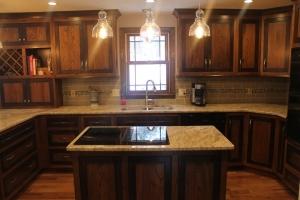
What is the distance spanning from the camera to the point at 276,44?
3537 millimetres

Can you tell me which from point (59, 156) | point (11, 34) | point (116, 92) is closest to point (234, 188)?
point (116, 92)

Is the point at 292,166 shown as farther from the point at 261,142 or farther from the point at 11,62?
the point at 11,62

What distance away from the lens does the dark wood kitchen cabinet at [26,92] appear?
380cm

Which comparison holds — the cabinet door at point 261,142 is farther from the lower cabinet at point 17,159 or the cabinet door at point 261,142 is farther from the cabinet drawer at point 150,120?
the lower cabinet at point 17,159

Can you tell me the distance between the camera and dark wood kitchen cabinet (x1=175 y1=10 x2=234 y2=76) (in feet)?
12.1

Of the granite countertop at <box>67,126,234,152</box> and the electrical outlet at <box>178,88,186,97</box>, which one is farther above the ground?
the electrical outlet at <box>178,88,186,97</box>

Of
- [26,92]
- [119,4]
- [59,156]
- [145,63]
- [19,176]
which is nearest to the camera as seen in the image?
[19,176]

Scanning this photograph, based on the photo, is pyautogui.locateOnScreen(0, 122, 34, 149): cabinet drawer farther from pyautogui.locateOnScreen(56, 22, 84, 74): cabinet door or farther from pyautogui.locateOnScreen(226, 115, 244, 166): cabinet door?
pyautogui.locateOnScreen(226, 115, 244, 166): cabinet door

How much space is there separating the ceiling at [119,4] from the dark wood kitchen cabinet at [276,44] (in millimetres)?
201

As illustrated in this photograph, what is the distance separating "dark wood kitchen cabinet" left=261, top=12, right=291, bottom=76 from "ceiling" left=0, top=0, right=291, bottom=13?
20 cm

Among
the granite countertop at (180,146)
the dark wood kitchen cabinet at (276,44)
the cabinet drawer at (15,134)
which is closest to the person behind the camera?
the granite countertop at (180,146)

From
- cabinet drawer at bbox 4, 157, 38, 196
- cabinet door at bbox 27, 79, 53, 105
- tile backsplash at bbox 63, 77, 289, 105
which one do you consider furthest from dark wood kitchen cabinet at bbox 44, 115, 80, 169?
tile backsplash at bbox 63, 77, 289, 105

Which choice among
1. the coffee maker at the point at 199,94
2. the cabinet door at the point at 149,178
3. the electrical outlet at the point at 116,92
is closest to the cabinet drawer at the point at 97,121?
the electrical outlet at the point at 116,92

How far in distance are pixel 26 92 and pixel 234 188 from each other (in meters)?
3.23
